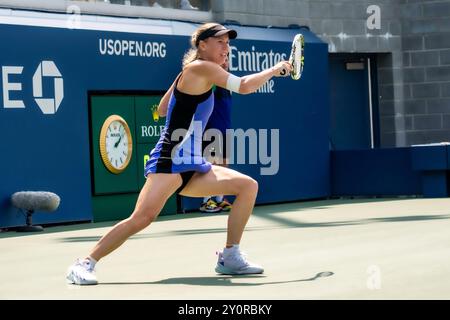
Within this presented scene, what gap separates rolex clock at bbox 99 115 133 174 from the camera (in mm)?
15594

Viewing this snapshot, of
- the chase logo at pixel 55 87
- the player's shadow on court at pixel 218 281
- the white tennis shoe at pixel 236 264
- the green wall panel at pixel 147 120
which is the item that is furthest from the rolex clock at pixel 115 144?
the player's shadow on court at pixel 218 281

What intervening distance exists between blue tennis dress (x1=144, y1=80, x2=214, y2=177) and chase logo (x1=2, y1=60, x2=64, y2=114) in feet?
20.9

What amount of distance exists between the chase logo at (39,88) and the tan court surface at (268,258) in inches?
61.4

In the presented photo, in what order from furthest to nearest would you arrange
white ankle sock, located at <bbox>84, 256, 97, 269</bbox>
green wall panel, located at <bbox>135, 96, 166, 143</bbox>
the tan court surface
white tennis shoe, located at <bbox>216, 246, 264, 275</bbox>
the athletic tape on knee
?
green wall panel, located at <bbox>135, 96, 166, 143</bbox> → white tennis shoe, located at <bbox>216, 246, 264, 275</bbox> → white ankle sock, located at <bbox>84, 256, 97, 269</bbox> → the athletic tape on knee → the tan court surface

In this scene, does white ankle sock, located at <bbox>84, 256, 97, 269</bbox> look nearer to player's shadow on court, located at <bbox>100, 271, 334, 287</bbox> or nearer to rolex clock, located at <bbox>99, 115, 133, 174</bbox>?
player's shadow on court, located at <bbox>100, 271, 334, 287</bbox>

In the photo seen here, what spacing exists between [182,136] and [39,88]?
6762mm

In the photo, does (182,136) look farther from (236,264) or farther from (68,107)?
(68,107)

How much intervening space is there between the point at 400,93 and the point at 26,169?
913 cm

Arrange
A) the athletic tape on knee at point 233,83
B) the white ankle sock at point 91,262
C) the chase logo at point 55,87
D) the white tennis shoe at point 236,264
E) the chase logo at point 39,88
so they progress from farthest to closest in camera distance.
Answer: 1. the chase logo at point 55,87
2. the chase logo at point 39,88
3. the white tennis shoe at point 236,264
4. the white ankle sock at point 91,262
5. the athletic tape on knee at point 233,83

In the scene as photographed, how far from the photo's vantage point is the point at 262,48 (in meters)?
18.1

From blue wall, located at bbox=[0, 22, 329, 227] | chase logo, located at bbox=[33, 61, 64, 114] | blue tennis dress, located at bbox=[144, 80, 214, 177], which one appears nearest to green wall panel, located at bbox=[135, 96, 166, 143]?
blue wall, located at bbox=[0, 22, 329, 227]

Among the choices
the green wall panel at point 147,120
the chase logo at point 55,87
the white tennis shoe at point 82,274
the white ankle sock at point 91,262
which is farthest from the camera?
the green wall panel at point 147,120

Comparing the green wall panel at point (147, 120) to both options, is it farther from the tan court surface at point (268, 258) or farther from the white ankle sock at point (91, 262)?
the white ankle sock at point (91, 262)

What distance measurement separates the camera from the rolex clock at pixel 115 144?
1559 cm
